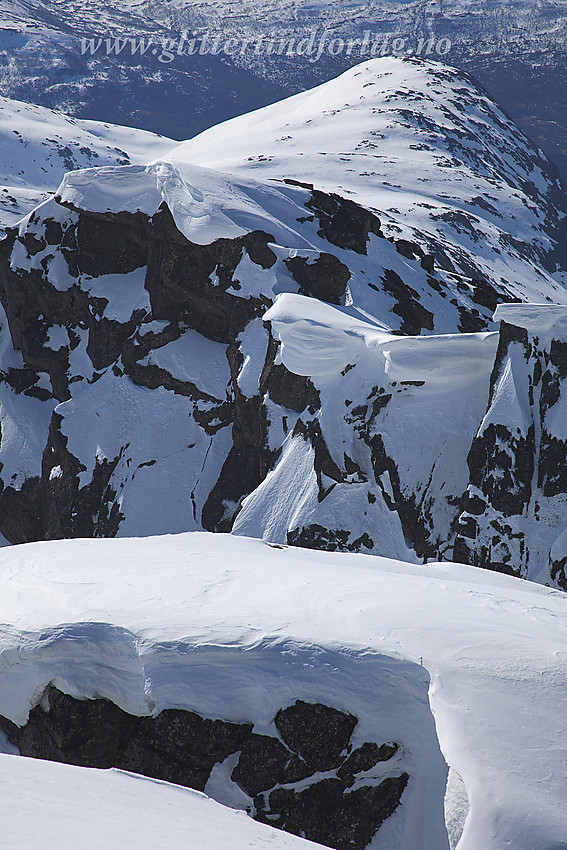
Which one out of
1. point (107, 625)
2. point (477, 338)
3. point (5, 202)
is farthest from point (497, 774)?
point (5, 202)

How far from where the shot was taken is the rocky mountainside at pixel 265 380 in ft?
50.3

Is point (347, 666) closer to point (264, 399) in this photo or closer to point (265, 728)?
point (265, 728)

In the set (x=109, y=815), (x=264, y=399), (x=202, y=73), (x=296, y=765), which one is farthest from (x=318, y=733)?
(x=202, y=73)

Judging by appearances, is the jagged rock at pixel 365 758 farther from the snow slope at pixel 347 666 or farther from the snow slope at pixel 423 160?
the snow slope at pixel 423 160

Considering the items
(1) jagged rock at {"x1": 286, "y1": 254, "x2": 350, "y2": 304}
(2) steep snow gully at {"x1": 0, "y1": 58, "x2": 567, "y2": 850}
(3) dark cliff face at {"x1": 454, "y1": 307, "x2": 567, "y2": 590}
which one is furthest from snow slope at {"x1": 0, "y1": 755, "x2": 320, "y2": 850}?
(1) jagged rock at {"x1": 286, "y1": 254, "x2": 350, "y2": 304}

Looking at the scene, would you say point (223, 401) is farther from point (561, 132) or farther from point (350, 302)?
point (561, 132)

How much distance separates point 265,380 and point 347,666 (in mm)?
15047

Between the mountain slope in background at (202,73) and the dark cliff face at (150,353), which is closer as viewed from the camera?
the dark cliff face at (150,353)

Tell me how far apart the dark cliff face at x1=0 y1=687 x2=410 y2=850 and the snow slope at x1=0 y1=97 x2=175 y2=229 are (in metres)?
74.9

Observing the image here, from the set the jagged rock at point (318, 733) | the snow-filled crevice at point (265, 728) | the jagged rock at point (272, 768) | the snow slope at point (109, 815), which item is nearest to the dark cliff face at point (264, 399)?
the snow-filled crevice at point (265, 728)

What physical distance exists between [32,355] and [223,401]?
9.61 m

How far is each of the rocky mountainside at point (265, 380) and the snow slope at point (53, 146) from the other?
2018 inches

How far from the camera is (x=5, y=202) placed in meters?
47.4

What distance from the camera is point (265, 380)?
2044cm
